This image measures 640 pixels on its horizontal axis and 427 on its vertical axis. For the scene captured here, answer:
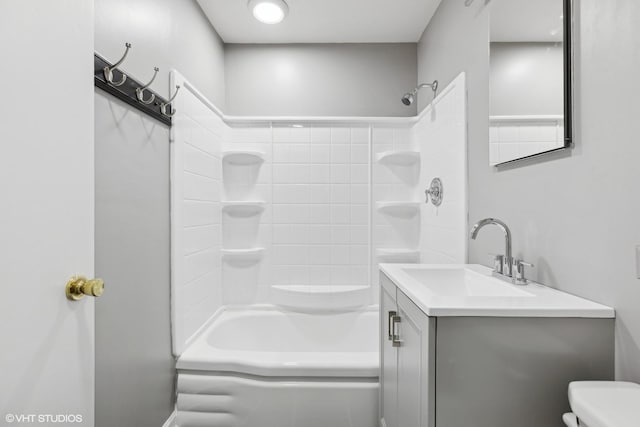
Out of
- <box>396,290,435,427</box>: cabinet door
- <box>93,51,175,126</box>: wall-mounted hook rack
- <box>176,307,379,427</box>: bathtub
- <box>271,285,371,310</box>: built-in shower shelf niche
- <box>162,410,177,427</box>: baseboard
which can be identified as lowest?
<box>162,410,177,427</box>: baseboard

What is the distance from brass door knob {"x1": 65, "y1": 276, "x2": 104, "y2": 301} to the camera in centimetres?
82

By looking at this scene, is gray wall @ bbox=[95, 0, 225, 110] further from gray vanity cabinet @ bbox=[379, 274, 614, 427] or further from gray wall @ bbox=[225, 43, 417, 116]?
gray vanity cabinet @ bbox=[379, 274, 614, 427]

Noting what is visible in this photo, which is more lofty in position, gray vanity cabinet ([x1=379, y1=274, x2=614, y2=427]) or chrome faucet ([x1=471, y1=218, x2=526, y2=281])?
chrome faucet ([x1=471, y1=218, x2=526, y2=281])

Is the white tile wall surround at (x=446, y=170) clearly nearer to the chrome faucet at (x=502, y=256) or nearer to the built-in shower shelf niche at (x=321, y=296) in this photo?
the chrome faucet at (x=502, y=256)

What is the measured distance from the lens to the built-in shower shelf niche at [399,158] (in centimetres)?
259

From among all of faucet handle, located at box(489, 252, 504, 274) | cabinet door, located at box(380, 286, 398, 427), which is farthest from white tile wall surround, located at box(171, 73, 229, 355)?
faucet handle, located at box(489, 252, 504, 274)

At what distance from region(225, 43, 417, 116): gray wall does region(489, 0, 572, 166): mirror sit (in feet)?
4.26

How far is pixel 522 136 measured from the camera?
127cm

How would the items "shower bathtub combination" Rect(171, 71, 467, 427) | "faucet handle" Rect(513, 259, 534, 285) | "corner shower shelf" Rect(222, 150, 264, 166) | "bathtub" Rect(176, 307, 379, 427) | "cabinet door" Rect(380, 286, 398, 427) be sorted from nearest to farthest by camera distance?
"faucet handle" Rect(513, 259, 534, 285) → "cabinet door" Rect(380, 286, 398, 427) → "bathtub" Rect(176, 307, 379, 427) → "shower bathtub combination" Rect(171, 71, 467, 427) → "corner shower shelf" Rect(222, 150, 264, 166)

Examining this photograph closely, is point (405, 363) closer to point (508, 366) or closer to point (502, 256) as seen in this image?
point (508, 366)

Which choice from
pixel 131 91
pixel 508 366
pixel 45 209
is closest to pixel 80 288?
pixel 45 209

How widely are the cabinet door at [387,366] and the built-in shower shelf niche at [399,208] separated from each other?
1154 mm

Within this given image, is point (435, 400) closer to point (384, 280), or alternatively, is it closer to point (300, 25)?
point (384, 280)

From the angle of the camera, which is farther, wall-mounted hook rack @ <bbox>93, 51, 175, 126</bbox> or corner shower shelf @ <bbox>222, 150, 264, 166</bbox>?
corner shower shelf @ <bbox>222, 150, 264, 166</bbox>
